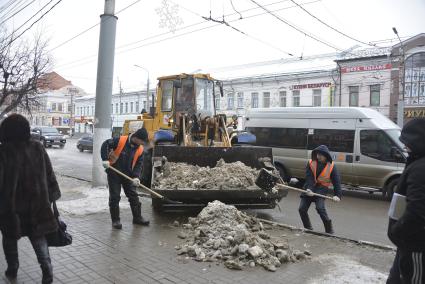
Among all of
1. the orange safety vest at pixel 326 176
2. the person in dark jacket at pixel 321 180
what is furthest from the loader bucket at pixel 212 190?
the orange safety vest at pixel 326 176

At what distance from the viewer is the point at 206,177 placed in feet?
26.6

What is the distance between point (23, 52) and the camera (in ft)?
50.6

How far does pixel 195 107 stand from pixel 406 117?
24.1 metres

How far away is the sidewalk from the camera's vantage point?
4.66 m

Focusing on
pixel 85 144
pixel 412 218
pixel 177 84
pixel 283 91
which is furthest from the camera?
pixel 283 91

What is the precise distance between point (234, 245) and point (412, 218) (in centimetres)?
287

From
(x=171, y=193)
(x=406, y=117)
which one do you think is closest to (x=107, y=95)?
(x=171, y=193)

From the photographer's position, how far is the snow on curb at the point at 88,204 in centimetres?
803

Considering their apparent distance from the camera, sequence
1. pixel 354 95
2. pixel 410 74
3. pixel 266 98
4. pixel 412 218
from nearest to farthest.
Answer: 1. pixel 412 218
2. pixel 410 74
3. pixel 354 95
4. pixel 266 98

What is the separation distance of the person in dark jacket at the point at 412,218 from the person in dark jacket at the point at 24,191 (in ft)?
10.2

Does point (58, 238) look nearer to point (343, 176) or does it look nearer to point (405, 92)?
point (343, 176)

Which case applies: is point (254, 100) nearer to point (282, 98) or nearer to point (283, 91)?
point (282, 98)

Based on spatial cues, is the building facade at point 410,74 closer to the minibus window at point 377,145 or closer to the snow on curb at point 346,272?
the minibus window at point 377,145

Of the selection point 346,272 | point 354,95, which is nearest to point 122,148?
point 346,272
